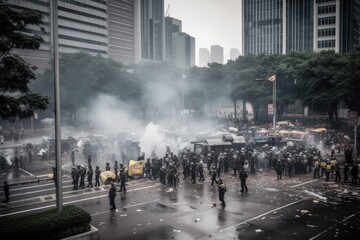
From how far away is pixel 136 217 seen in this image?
16.4m

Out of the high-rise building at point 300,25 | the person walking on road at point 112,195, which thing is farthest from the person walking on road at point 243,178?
the high-rise building at point 300,25

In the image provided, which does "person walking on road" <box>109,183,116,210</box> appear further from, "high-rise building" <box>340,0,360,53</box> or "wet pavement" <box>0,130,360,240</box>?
"high-rise building" <box>340,0,360,53</box>

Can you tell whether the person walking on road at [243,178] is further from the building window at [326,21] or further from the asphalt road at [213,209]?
the building window at [326,21]

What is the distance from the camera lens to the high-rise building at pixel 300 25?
97125mm

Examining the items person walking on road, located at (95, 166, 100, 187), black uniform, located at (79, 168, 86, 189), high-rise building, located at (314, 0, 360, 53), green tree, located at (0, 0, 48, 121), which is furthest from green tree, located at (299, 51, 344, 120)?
high-rise building, located at (314, 0, 360, 53)

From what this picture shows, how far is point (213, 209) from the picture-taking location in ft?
57.9

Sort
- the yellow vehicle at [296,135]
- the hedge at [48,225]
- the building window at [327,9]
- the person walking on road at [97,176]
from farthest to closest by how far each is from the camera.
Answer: the building window at [327,9] < the yellow vehicle at [296,135] < the person walking on road at [97,176] < the hedge at [48,225]

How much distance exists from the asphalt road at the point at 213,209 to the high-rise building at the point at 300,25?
3359 inches

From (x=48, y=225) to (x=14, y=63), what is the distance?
6.90 metres

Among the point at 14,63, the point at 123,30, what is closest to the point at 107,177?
the point at 14,63

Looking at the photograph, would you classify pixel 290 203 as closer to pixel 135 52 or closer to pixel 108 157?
pixel 108 157

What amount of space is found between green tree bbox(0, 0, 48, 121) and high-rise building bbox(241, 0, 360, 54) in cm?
9725

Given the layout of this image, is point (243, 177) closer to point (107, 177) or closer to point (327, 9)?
point (107, 177)

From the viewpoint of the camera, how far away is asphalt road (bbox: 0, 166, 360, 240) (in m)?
14.3
